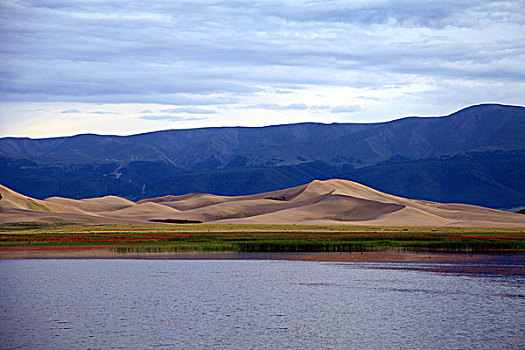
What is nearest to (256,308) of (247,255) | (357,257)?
(357,257)

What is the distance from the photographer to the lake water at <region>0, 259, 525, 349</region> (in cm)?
3541

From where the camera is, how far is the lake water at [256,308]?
35.4 meters

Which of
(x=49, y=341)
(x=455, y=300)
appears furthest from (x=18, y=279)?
(x=455, y=300)

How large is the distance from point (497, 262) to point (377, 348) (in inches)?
1576

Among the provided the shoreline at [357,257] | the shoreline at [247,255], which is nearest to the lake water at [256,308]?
the shoreline at [357,257]

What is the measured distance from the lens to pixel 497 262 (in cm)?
6988

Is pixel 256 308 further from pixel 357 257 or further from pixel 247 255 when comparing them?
pixel 247 255

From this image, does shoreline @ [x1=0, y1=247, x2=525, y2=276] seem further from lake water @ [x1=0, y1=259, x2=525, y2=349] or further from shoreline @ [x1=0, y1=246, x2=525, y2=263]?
lake water @ [x1=0, y1=259, x2=525, y2=349]

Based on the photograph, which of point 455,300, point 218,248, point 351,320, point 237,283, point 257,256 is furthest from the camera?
point 218,248

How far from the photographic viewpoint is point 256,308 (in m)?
44.1

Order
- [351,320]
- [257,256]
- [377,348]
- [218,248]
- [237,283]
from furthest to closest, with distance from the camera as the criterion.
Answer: [218,248]
[257,256]
[237,283]
[351,320]
[377,348]

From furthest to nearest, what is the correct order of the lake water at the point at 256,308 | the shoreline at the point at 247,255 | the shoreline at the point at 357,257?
the shoreline at the point at 247,255, the shoreline at the point at 357,257, the lake water at the point at 256,308

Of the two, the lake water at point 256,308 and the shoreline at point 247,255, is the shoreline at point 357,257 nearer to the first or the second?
the shoreline at point 247,255

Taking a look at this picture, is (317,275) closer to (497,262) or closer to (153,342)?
(497,262)
